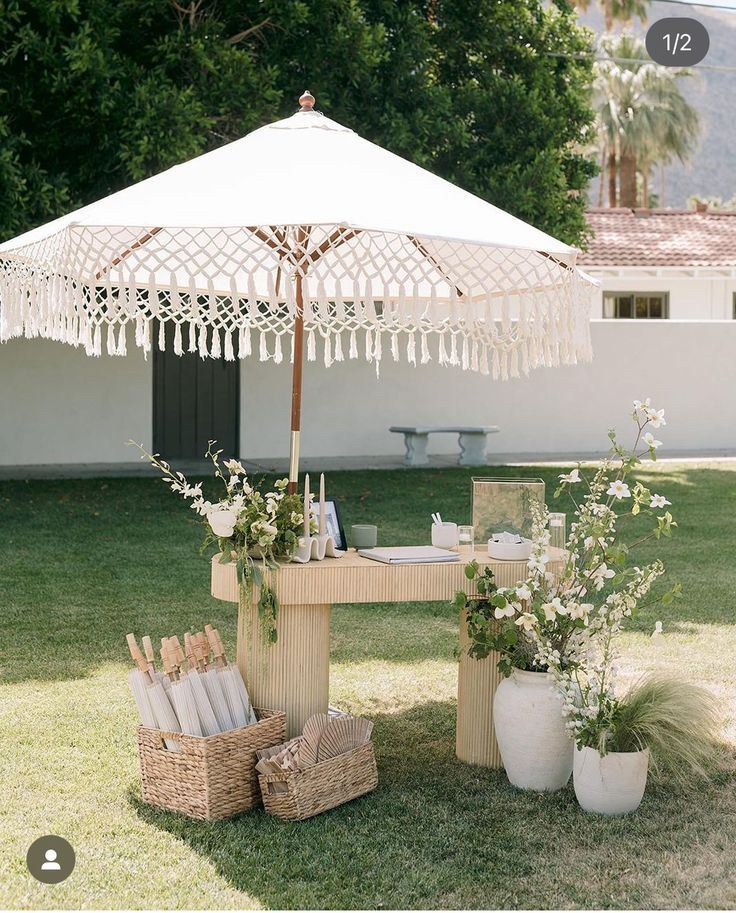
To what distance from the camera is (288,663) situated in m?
4.38

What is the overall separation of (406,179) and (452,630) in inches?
124

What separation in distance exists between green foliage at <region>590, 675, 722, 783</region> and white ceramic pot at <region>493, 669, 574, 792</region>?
0.60 feet

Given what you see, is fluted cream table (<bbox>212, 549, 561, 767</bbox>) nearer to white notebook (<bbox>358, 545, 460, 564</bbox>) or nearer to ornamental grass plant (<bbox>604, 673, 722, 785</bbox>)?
white notebook (<bbox>358, 545, 460, 564</bbox>)

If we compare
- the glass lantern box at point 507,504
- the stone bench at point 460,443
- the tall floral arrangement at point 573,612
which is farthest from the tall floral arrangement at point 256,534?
the stone bench at point 460,443

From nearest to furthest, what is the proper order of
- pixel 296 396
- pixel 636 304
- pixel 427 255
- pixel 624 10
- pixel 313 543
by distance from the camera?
pixel 313 543 → pixel 427 255 → pixel 296 396 → pixel 636 304 → pixel 624 10

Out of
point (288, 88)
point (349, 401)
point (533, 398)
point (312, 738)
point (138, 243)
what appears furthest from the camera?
point (533, 398)

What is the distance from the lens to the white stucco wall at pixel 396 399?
14516 millimetres

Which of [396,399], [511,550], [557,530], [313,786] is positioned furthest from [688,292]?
[313,786]

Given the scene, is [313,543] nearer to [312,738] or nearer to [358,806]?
[312,738]

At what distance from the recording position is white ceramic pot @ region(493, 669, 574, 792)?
167 inches

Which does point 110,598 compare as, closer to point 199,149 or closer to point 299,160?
point 299,160

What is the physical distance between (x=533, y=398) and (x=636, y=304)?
291 inches

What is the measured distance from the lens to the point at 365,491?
12398 millimetres

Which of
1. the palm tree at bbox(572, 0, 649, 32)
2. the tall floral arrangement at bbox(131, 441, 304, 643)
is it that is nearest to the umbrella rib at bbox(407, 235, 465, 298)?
the tall floral arrangement at bbox(131, 441, 304, 643)
